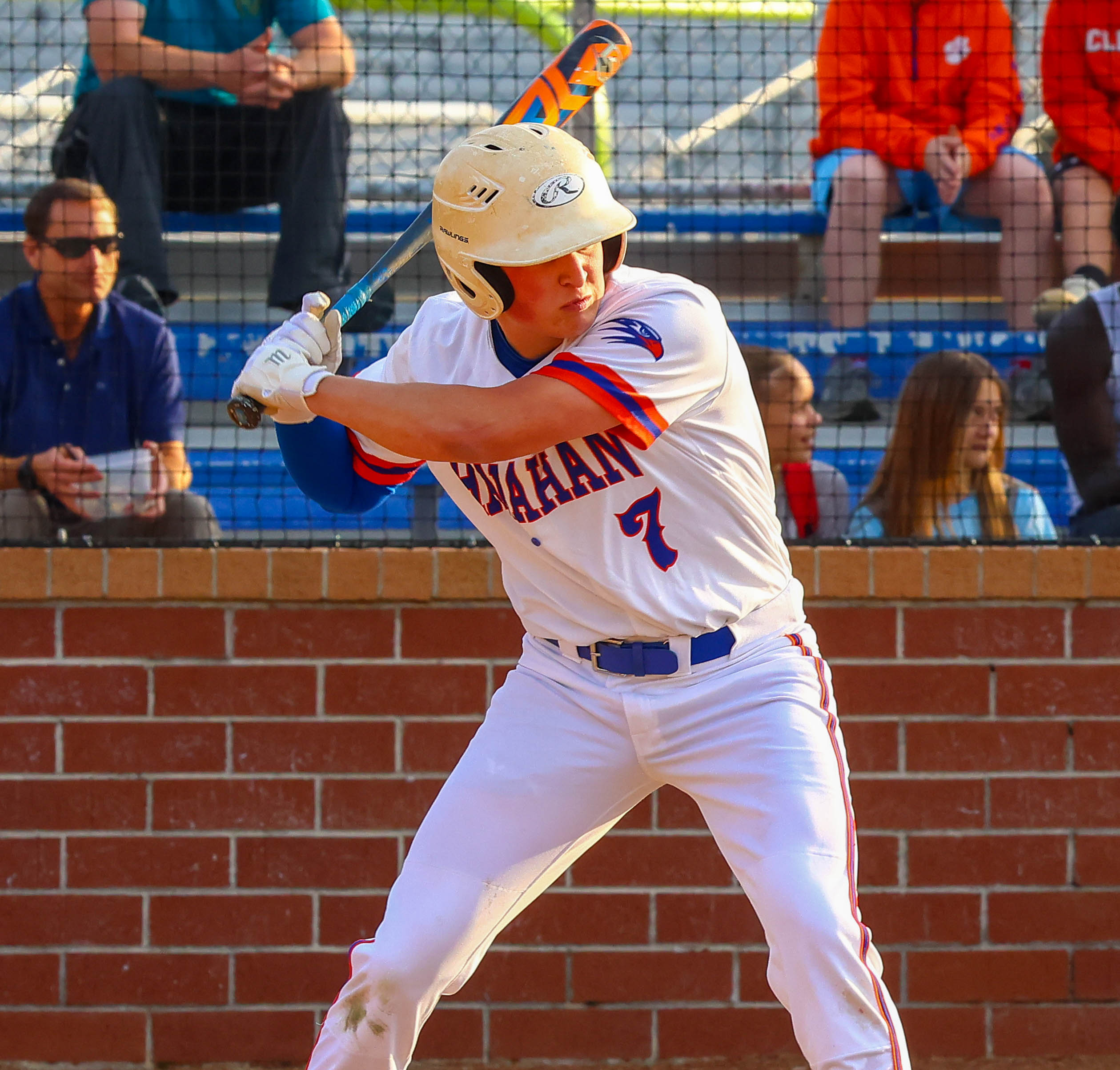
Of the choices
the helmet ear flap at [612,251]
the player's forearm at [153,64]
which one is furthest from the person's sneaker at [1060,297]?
the player's forearm at [153,64]

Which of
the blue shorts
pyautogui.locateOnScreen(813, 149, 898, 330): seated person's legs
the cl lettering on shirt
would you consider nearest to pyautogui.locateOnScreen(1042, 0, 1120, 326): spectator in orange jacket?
the blue shorts

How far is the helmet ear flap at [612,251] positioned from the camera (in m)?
2.32

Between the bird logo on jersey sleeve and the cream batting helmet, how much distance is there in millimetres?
134

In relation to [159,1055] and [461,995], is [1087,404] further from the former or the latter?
[159,1055]

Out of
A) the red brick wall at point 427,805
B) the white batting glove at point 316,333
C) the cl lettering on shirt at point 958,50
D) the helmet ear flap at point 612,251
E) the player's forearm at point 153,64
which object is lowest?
the red brick wall at point 427,805

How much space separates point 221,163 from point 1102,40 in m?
2.87

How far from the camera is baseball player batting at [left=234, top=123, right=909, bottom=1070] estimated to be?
2.19m

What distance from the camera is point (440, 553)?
3406 mm

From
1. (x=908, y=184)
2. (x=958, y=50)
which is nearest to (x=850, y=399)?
(x=908, y=184)

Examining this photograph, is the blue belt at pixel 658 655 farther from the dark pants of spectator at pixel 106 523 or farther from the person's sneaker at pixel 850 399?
the person's sneaker at pixel 850 399

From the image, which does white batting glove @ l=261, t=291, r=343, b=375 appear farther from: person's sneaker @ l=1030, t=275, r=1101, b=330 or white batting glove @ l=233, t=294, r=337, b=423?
person's sneaker @ l=1030, t=275, r=1101, b=330

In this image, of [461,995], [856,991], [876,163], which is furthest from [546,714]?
[876,163]

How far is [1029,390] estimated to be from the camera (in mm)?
4824

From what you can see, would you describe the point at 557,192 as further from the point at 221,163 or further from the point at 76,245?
the point at 221,163
